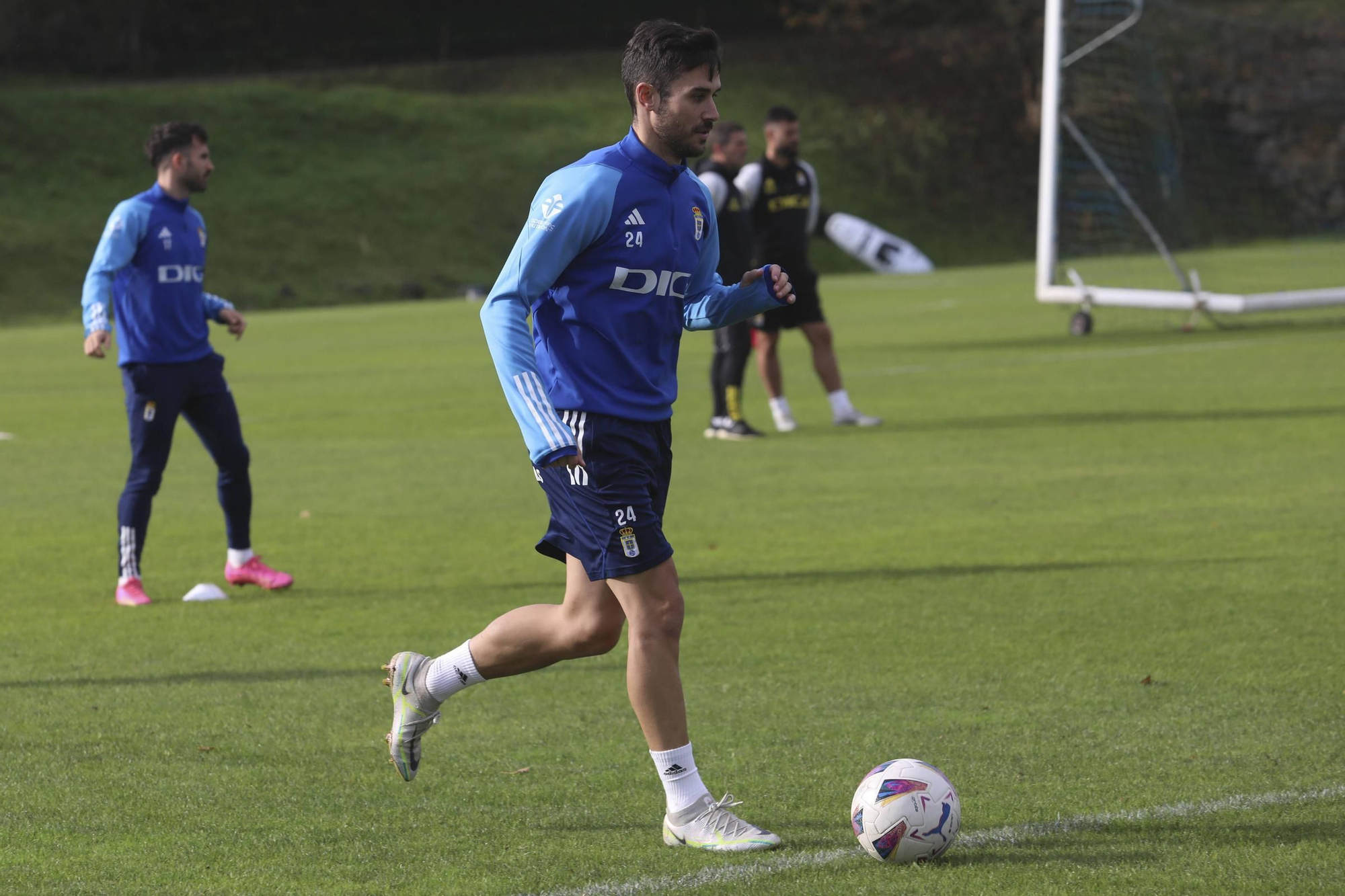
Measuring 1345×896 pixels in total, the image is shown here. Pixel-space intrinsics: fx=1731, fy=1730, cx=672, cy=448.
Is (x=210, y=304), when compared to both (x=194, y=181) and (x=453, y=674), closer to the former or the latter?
(x=194, y=181)

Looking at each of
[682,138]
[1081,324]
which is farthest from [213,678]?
[1081,324]

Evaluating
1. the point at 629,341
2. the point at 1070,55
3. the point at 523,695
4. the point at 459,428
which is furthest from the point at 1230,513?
the point at 1070,55

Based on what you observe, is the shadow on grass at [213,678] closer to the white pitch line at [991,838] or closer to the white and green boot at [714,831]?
the white and green boot at [714,831]

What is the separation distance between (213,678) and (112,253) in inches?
98.9

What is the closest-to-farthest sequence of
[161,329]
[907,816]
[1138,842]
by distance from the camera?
1. [907,816]
2. [1138,842]
3. [161,329]

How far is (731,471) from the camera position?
1208 centimetres

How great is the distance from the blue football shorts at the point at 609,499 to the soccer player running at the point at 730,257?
27.4ft

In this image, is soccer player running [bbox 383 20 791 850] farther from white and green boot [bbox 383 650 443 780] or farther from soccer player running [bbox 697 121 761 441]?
soccer player running [bbox 697 121 761 441]

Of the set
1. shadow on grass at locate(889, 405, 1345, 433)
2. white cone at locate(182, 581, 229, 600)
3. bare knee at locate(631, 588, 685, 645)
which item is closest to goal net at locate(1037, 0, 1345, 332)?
shadow on grass at locate(889, 405, 1345, 433)

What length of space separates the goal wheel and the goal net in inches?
4.2

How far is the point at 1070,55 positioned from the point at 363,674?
15.8 m

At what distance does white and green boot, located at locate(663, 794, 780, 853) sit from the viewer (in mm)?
4457

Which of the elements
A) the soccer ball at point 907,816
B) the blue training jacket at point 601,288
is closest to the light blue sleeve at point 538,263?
the blue training jacket at point 601,288

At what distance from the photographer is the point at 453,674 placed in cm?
505
